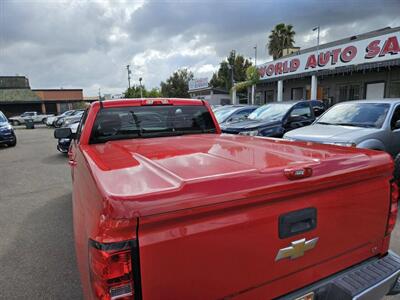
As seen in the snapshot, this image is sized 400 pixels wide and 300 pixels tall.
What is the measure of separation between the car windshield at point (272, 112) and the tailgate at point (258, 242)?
7.25 meters

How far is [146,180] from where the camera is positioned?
1.60m

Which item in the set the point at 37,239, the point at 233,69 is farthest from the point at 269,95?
the point at 233,69

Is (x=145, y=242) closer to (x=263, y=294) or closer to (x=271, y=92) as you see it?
(x=263, y=294)

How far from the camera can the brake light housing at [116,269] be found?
1314 millimetres

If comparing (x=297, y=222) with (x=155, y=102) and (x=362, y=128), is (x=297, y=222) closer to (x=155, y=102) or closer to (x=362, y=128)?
(x=155, y=102)

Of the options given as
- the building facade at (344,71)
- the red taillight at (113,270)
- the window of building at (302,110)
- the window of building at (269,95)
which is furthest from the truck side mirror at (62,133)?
the window of building at (269,95)

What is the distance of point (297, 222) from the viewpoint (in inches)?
67.4

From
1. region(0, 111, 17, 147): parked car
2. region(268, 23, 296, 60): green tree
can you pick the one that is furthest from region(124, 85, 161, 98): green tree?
region(0, 111, 17, 147): parked car

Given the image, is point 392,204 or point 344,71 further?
point 344,71

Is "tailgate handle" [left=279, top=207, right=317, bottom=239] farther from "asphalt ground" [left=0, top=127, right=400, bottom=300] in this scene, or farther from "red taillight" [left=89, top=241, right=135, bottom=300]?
"asphalt ground" [left=0, top=127, right=400, bottom=300]

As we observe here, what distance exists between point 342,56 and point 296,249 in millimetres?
19035

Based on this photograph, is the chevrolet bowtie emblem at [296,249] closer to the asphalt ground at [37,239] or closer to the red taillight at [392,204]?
the red taillight at [392,204]

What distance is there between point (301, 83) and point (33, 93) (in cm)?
4532

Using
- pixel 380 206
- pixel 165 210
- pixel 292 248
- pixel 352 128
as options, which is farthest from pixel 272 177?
pixel 352 128
